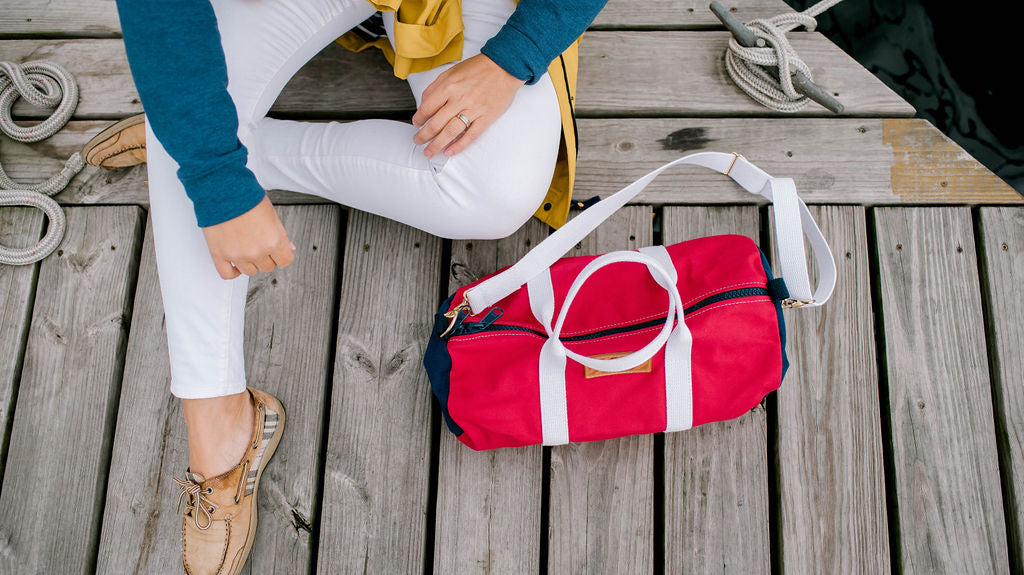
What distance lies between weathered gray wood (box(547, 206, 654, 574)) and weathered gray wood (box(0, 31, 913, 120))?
0.71 m

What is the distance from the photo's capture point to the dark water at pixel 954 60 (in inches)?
56.9

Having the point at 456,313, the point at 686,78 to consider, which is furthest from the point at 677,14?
the point at 456,313

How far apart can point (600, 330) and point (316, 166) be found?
22.9 inches

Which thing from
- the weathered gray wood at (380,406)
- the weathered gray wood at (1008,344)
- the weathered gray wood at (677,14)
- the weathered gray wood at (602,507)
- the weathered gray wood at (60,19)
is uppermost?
the weathered gray wood at (60,19)

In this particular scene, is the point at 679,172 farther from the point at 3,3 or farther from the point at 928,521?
the point at 3,3

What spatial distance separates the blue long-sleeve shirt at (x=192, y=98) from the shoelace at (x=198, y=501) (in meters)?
0.49

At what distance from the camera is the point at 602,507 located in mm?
1120

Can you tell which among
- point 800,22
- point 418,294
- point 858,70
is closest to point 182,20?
point 418,294

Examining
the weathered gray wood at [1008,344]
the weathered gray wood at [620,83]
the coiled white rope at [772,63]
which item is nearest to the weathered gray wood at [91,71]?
the weathered gray wood at [620,83]

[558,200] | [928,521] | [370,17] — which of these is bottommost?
[928,521]

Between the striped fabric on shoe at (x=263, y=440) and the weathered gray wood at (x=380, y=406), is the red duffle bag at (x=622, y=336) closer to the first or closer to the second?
the weathered gray wood at (x=380, y=406)

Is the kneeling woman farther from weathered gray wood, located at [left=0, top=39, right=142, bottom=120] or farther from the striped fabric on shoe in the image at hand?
weathered gray wood, located at [left=0, top=39, right=142, bottom=120]

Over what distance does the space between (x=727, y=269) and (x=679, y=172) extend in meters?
0.35

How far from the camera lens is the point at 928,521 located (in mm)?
1104
